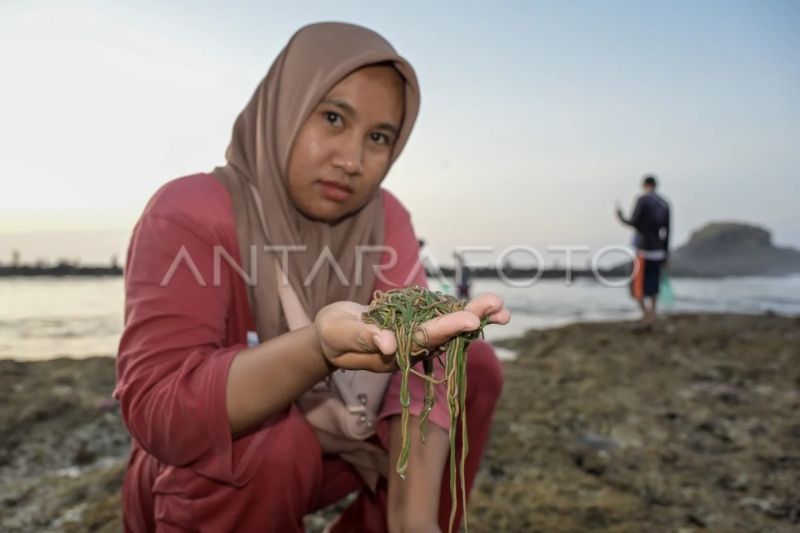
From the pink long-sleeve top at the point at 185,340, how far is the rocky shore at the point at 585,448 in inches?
52.3

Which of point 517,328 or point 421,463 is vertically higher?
point 421,463

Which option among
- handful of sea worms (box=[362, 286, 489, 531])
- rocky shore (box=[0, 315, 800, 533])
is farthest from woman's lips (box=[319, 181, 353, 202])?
rocky shore (box=[0, 315, 800, 533])

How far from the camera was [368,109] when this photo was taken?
1.94 meters

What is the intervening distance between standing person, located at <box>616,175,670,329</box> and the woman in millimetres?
8239

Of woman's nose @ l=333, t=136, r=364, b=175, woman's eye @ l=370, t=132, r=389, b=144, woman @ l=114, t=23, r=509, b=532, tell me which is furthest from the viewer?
woman's eye @ l=370, t=132, r=389, b=144

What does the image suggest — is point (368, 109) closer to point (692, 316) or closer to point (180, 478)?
point (180, 478)

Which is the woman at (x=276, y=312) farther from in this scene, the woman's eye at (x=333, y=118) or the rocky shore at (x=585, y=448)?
the rocky shore at (x=585, y=448)

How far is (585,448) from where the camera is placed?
3.85 m

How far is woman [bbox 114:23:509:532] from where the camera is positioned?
159 cm

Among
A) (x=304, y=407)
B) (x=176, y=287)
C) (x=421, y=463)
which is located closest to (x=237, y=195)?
(x=176, y=287)

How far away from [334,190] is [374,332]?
0.80 m

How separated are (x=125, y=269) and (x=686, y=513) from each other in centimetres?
267

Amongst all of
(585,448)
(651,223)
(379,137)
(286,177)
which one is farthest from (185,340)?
(651,223)

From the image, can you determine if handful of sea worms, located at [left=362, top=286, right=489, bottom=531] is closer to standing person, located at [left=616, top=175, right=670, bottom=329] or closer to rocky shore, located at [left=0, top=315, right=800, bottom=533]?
rocky shore, located at [left=0, top=315, right=800, bottom=533]
